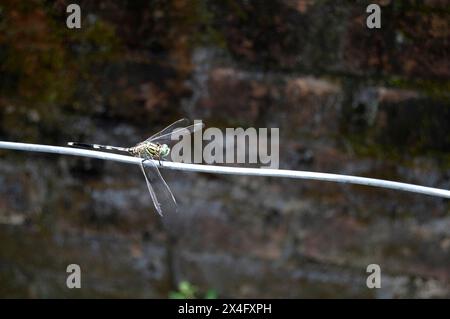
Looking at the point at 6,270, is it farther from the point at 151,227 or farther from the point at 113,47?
the point at 113,47

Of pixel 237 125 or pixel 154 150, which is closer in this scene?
pixel 154 150

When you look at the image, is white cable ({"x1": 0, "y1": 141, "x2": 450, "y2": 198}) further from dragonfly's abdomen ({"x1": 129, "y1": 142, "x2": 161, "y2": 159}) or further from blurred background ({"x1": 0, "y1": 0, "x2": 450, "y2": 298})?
blurred background ({"x1": 0, "y1": 0, "x2": 450, "y2": 298})

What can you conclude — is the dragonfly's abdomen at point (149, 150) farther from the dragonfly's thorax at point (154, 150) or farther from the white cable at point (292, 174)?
the white cable at point (292, 174)

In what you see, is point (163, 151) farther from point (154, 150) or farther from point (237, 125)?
point (237, 125)

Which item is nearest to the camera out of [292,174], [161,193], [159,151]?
[292,174]

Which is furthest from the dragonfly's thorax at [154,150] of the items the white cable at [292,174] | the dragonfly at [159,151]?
the white cable at [292,174]

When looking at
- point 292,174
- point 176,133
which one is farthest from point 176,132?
point 292,174
